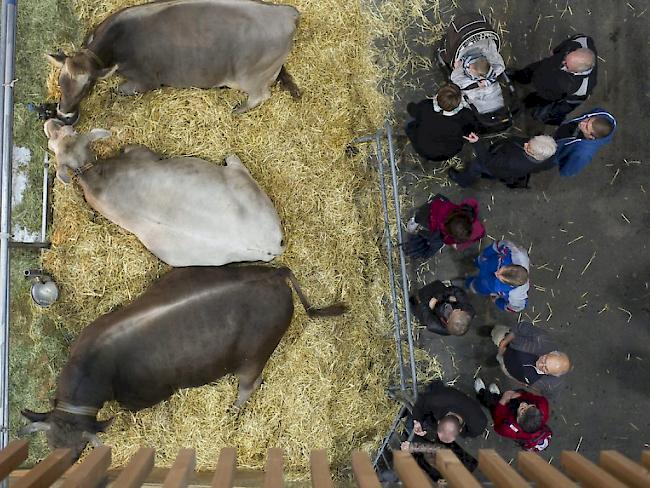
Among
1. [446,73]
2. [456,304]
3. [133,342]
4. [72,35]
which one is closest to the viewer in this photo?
[133,342]

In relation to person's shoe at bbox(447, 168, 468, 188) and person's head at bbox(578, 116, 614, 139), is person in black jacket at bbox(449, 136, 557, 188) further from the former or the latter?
person's head at bbox(578, 116, 614, 139)

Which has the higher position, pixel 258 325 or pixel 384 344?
pixel 258 325

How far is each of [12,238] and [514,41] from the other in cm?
495

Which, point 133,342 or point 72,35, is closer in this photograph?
point 133,342

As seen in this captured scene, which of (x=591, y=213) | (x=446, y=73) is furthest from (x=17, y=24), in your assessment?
(x=591, y=213)

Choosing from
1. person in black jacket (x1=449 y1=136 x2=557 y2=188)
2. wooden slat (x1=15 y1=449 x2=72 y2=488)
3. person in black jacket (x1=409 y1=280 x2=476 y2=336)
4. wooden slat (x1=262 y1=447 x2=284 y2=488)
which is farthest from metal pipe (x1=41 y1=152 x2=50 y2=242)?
person in black jacket (x1=449 y1=136 x2=557 y2=188)

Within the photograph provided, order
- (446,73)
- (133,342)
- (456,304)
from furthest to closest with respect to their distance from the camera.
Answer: (446,73) < (456,304) < (133,342)

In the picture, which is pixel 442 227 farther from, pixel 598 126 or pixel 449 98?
pixel 598 126

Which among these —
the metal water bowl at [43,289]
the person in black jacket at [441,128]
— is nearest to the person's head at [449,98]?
the person in black jacket at [441,128]

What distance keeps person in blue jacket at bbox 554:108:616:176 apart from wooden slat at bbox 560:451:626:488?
2427mm

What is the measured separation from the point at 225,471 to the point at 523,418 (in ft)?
8.20

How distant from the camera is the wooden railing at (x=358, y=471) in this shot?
3133 mm

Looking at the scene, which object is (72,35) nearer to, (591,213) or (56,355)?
(56,355)

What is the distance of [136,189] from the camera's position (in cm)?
455
